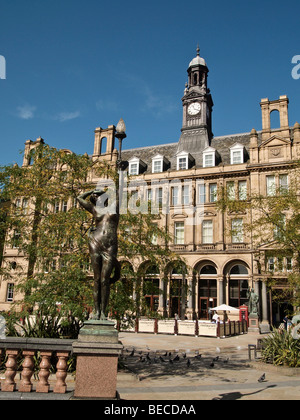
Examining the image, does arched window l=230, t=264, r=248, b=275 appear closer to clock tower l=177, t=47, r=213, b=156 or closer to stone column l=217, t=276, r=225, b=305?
stone column l=217, t=276, r=225, b=305

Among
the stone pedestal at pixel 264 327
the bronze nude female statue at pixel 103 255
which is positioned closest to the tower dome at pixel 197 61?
the stone pedestal at pixel 264 327

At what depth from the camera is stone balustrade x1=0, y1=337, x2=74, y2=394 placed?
6.43m

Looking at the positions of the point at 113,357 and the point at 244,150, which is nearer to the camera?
the point at 113,357

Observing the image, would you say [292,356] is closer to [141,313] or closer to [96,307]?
[141,313]

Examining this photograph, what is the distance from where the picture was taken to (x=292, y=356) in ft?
37.4

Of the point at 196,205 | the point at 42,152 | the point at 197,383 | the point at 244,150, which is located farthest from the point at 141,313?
the point at 244,150

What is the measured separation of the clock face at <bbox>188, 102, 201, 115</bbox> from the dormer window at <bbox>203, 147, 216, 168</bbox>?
23.3 ft

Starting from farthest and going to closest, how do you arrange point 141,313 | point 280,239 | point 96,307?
point 280,239 → point 141,313 → point 96,307

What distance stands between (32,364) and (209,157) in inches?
1365

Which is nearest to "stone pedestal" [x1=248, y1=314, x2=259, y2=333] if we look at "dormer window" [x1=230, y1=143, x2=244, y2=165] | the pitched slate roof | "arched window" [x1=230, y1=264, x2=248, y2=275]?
"arched window" [x1=230, y1=264, x2=248, y2=275]

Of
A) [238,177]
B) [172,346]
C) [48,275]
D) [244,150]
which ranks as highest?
[244,150]

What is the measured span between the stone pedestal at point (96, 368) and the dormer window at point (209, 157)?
112 ft

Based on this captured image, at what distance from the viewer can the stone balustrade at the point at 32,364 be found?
643 centimetres

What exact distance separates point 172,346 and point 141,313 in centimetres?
618
